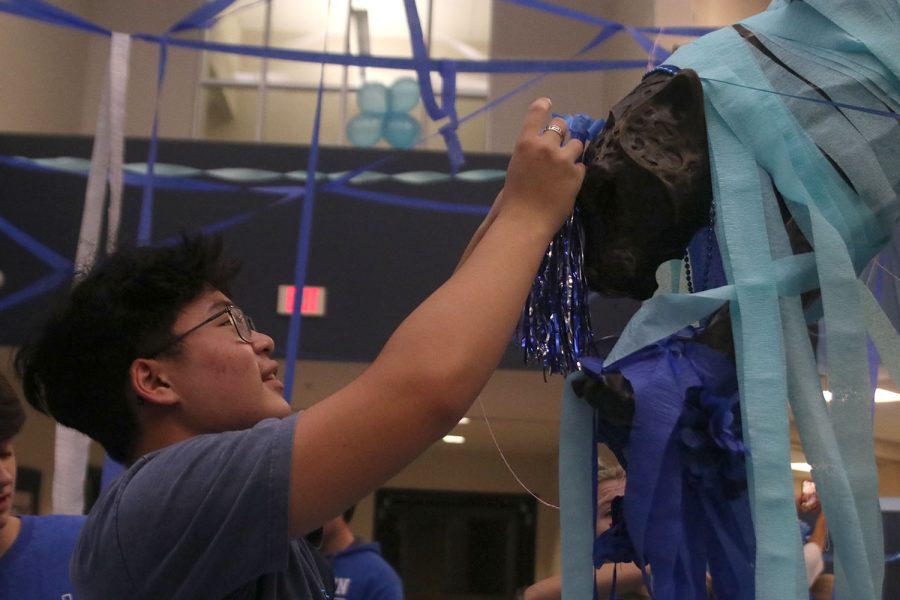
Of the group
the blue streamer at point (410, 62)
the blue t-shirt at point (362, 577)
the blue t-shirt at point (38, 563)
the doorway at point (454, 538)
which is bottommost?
the doorway at point (454, 538)

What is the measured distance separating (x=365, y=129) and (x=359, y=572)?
142 inches

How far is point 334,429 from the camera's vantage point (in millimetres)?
757

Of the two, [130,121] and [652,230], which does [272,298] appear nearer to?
[130,121]

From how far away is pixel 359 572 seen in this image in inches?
91.8

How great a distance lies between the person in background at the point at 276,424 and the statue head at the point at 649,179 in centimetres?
4

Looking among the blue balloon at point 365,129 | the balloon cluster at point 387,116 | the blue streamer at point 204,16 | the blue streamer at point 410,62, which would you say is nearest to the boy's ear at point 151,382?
the blue streamer at point 410,62

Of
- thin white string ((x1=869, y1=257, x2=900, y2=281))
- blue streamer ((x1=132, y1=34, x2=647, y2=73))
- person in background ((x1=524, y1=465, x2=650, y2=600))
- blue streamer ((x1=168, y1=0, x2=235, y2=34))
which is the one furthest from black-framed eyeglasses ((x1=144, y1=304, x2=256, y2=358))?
blue streamer ((x1=168, y1=0, x2=235, y2=34))

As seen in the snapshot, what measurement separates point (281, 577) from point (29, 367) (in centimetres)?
31

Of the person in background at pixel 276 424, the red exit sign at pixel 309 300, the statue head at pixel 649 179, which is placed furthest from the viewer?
the red exit sign at pixel 309 300

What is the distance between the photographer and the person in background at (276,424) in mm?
747

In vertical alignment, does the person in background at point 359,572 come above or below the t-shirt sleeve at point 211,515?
below

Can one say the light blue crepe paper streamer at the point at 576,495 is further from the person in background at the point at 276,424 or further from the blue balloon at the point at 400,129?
the blue balloon at the point at 400,129

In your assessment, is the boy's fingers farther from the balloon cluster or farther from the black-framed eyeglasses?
the balloon cluster

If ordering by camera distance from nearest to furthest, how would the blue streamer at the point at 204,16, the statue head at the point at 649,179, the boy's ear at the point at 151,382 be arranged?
the statue head at the point at 649,179 → the boy's ear at the point at 151,382 → the blue streamer at the point at 204,16
